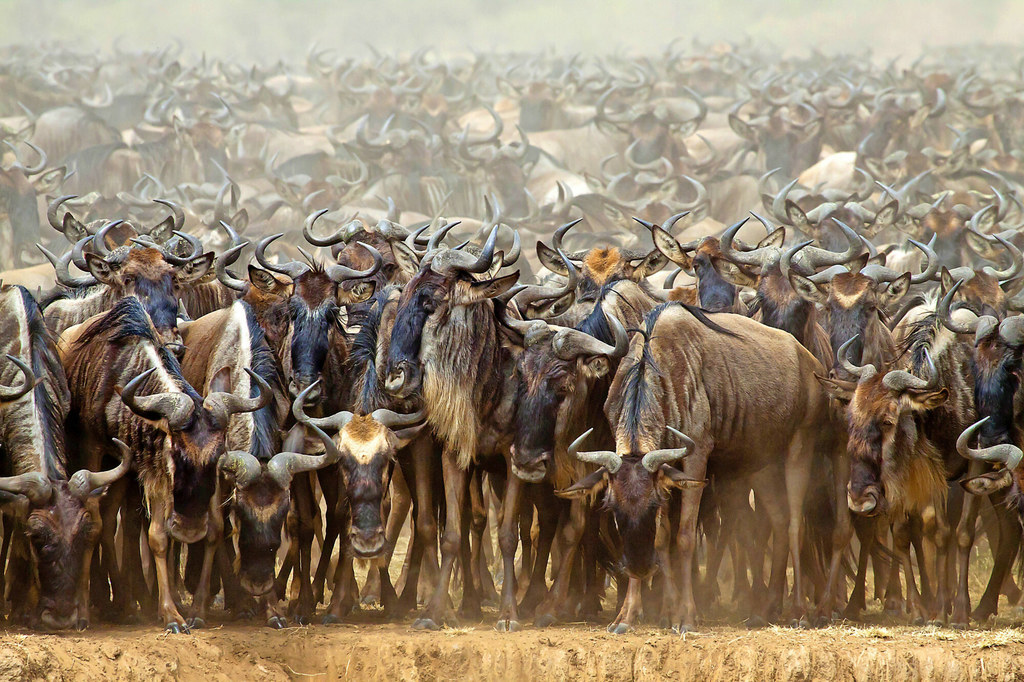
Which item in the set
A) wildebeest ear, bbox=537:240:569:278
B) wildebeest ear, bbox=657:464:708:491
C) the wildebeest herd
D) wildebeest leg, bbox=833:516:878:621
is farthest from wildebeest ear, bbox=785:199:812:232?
wildebeest ear, bbox=657:464:708:491

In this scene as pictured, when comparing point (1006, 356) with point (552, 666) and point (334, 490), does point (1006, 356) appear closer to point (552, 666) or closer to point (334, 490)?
point (552, 666)

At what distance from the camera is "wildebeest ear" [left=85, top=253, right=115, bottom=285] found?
30.6 ft

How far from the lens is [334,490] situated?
870cm

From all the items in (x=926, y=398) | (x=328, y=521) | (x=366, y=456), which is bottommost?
(x=328, y=521)

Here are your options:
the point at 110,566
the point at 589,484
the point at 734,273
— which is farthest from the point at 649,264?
the point at 110,566

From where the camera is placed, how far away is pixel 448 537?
26.4 feet

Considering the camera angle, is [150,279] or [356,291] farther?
[150,279]

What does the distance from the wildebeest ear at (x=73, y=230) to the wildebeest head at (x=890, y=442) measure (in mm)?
8003

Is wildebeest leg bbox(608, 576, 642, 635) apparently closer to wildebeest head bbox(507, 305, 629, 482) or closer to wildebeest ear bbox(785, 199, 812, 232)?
wildebeest head bbox(507, 305, 629, 482)

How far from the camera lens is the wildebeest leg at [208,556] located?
7852 mm

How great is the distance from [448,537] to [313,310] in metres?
1.94

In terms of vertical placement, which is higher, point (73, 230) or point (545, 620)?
point (73, 230)

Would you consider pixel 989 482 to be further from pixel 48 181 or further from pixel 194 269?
pixel 48 181

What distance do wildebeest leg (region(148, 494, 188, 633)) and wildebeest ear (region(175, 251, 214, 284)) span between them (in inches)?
95.7
